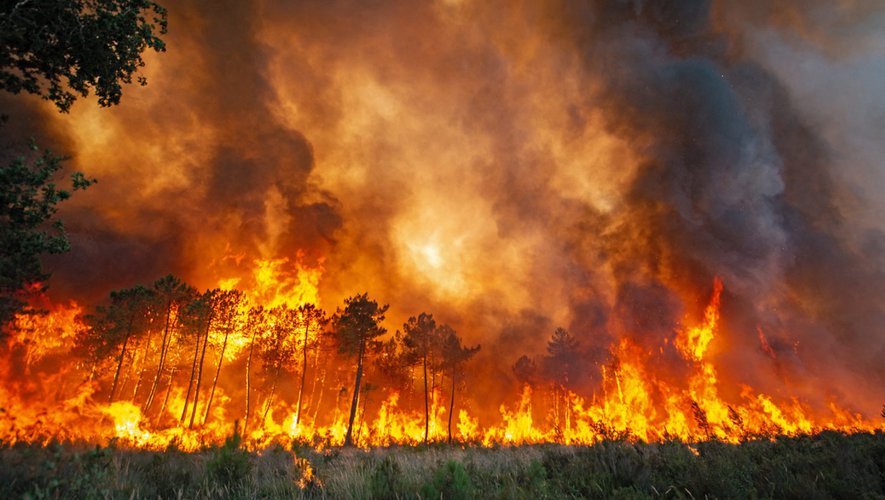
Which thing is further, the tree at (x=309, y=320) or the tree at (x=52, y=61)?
the tree at (x=309, y=320)

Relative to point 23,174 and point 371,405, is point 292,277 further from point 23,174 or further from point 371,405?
point 23,174

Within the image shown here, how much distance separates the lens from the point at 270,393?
160 feet

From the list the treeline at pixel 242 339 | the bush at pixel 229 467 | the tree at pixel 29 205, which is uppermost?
the treeline at pixel 242 339

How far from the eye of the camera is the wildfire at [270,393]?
30.6 meters

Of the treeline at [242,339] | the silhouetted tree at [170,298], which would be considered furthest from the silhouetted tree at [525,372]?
the silhouetted tree at [170,298]

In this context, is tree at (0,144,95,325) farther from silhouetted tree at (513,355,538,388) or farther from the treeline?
silhouetted tree at (513,355,538,388)

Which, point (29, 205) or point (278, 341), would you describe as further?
point (278, 341)

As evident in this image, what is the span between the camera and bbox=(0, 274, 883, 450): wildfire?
101 feet

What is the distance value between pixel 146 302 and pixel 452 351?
36019 millimetres

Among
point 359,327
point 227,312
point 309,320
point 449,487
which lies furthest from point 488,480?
point 227,312

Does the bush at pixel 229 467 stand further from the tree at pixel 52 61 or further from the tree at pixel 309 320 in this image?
the tree at pixel 309 320

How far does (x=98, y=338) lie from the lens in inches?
1475

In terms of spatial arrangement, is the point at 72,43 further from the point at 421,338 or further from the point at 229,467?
the point at 421,338

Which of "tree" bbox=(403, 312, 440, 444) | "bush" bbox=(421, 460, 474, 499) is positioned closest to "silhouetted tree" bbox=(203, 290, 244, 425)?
"tree" bbox=(403, 312, 440, 444)
